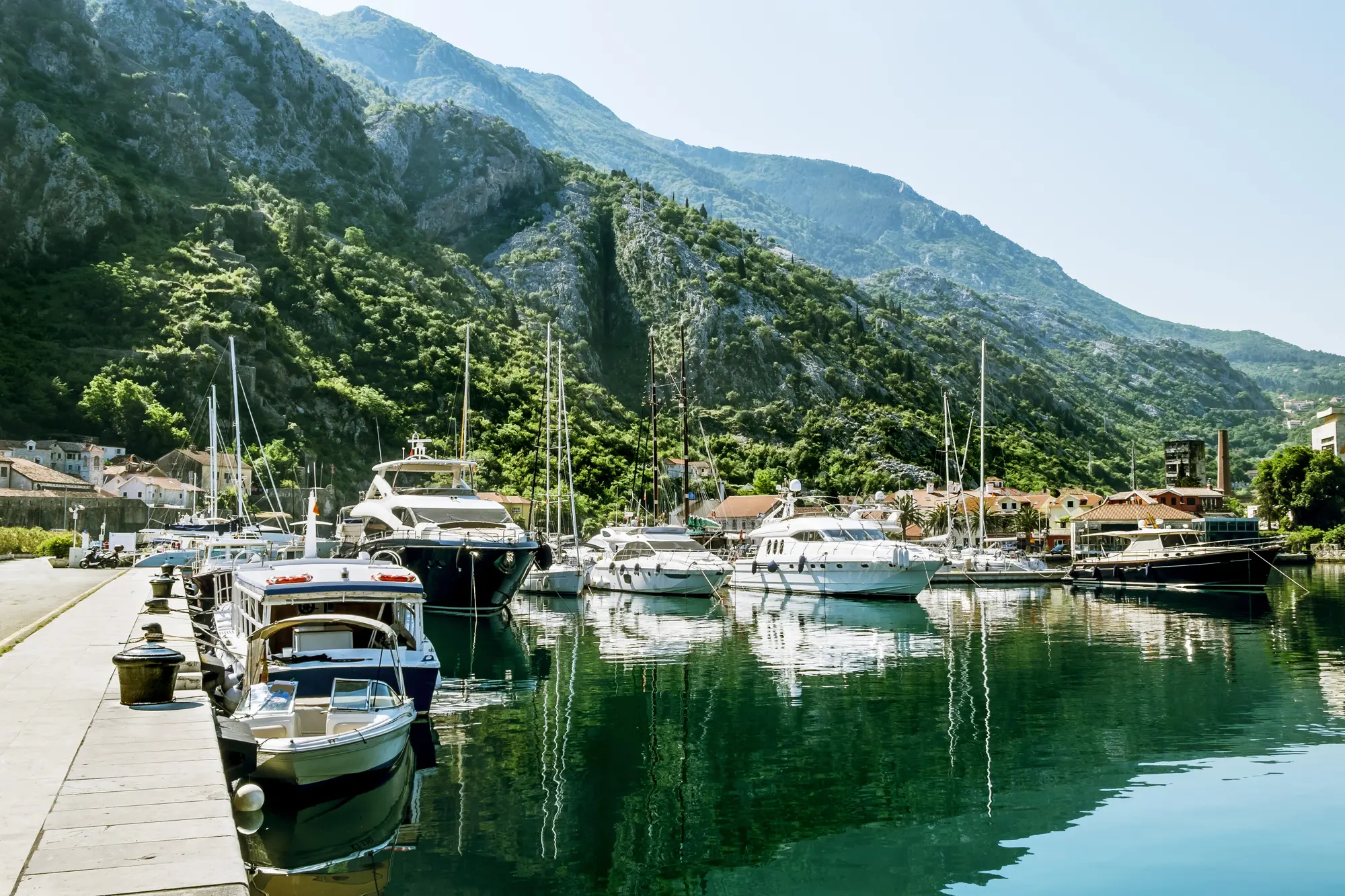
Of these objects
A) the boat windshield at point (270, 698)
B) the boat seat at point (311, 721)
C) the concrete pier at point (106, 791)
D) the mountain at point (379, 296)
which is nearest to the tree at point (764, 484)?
the mountain at point (379, 296)

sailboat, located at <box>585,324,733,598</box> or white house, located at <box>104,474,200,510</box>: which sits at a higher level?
white house, located at <box>104,474,200,510</box>

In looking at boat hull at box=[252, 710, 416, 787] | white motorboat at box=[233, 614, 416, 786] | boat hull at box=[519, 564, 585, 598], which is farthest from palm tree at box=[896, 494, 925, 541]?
boat hull at box=[252, 710, 416, 787]

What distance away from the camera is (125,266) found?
109 m

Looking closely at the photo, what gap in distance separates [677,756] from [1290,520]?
4479 inches

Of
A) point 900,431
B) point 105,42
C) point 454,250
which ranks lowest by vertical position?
point 900,431

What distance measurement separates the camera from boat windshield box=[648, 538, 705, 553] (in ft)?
190

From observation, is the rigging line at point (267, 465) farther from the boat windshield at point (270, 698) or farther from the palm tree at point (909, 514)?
the palm tree at point (909, 514)

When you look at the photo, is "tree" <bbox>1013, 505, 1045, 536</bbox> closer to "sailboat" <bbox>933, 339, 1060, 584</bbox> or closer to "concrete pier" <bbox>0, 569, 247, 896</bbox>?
"sailboat" <bbox>933, 339, 1060, 584</bbox>

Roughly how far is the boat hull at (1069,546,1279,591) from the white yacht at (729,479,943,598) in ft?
47.5

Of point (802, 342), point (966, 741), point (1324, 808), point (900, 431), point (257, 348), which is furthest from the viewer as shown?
point (802, 342)

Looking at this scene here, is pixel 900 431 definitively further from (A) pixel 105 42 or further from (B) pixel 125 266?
(A) pixel 105 42

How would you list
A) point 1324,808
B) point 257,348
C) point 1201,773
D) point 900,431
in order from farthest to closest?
point 900,431, point 257,348, point 1201,773, point 1324,808

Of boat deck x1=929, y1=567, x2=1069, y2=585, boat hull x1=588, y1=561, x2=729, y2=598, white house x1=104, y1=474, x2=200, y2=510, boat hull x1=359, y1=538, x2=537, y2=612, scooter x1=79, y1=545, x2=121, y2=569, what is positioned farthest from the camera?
white house x1=104, y1=474, x2=200, y2=510

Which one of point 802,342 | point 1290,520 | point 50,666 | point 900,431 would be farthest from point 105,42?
point 1290,520
